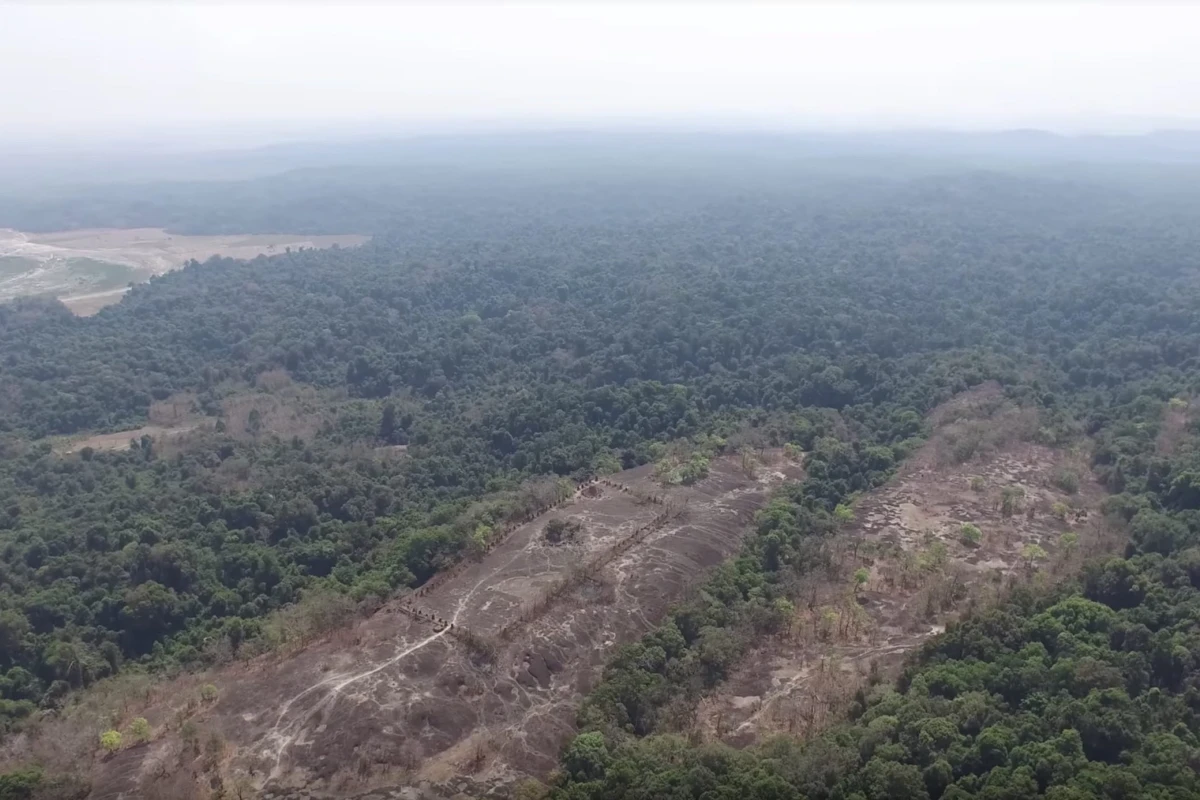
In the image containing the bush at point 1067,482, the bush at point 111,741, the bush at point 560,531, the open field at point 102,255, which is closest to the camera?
the bush at point 111,741

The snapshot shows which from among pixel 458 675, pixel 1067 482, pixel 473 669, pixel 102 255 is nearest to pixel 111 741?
pixel 458 675

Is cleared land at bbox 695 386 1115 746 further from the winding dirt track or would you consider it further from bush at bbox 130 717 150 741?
bush at bbox 130 717 150 741

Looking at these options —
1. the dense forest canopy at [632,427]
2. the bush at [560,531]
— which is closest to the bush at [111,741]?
the dense forest canopy at [632,427]

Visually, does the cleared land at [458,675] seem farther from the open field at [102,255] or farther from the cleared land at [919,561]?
the open field at [102,255]

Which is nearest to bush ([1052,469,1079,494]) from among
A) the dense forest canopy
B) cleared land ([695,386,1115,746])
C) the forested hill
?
cleared land ([695,386,1115,746])

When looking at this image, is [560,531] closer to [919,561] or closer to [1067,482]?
[919,561]
